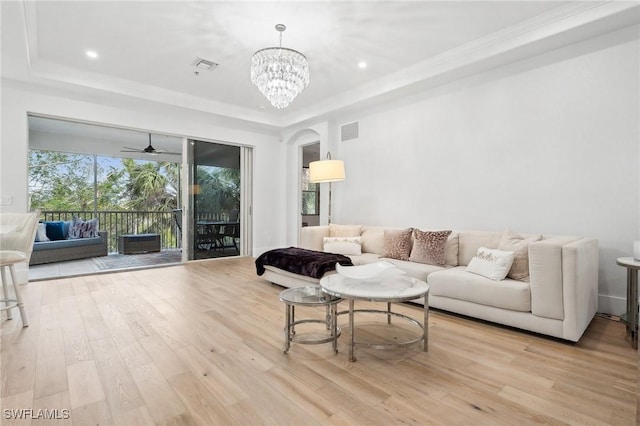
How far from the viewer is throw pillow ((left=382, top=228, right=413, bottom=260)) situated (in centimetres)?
393

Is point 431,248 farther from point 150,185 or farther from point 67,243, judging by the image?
point 150,185

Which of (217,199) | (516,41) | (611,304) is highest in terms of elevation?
(516,41)

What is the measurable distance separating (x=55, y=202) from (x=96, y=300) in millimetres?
5251

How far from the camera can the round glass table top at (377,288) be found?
7.05 ft

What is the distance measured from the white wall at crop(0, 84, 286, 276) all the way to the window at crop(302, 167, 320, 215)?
1.17 metres

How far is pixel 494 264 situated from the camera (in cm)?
291

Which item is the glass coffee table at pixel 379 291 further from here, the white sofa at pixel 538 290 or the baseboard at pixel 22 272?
the baseboard at pixel 22 272

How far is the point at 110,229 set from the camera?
7.82 m

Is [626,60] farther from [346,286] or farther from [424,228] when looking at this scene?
[346,286]

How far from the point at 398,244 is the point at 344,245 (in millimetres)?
800

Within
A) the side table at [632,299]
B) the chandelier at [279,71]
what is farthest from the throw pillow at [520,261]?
the chandelier at [279,71]

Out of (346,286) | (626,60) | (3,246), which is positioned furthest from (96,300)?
(626,60)

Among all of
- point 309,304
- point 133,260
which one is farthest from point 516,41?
point 133,260

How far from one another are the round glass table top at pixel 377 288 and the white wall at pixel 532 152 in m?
2.03
